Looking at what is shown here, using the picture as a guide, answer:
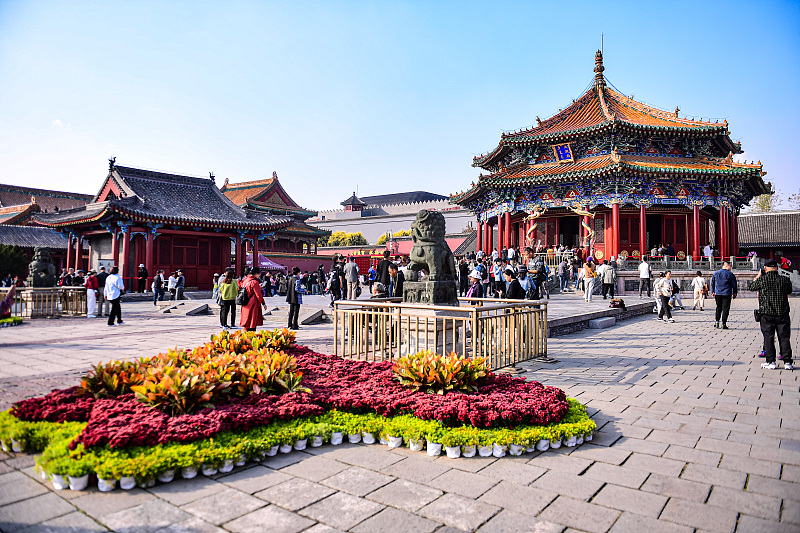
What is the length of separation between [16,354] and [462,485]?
845cm

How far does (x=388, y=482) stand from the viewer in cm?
346

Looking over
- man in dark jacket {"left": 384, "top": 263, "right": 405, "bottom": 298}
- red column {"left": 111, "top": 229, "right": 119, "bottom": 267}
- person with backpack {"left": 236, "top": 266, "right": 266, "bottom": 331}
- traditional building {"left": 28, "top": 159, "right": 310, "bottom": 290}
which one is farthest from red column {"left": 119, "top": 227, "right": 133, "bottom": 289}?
man in dark jacket {"left": 384, "top": 263, "right": 405, "bottom": 298}

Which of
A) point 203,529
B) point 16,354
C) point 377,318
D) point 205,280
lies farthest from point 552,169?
point 203,529

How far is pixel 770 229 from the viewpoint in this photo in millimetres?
38781

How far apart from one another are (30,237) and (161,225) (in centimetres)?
1777

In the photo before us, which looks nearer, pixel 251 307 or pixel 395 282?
pixel 251 307

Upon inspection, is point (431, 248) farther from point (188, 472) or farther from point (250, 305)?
point (188, 472)

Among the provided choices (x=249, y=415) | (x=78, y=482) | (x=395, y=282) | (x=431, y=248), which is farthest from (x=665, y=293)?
(x=78, y=482)

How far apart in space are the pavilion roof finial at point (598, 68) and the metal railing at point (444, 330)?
1103 inches

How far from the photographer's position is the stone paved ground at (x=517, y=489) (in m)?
2.87

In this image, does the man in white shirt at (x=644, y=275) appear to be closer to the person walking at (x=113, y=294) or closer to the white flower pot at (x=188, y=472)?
the person walking at (x=113, y=294)

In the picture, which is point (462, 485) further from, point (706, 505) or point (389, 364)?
point (389, 364)

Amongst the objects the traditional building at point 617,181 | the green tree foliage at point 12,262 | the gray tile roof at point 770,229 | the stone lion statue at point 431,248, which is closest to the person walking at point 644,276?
the traditional building at point 617,181

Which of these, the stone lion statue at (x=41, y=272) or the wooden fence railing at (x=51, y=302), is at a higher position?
the stone lion statue at (x=41, y=272)
